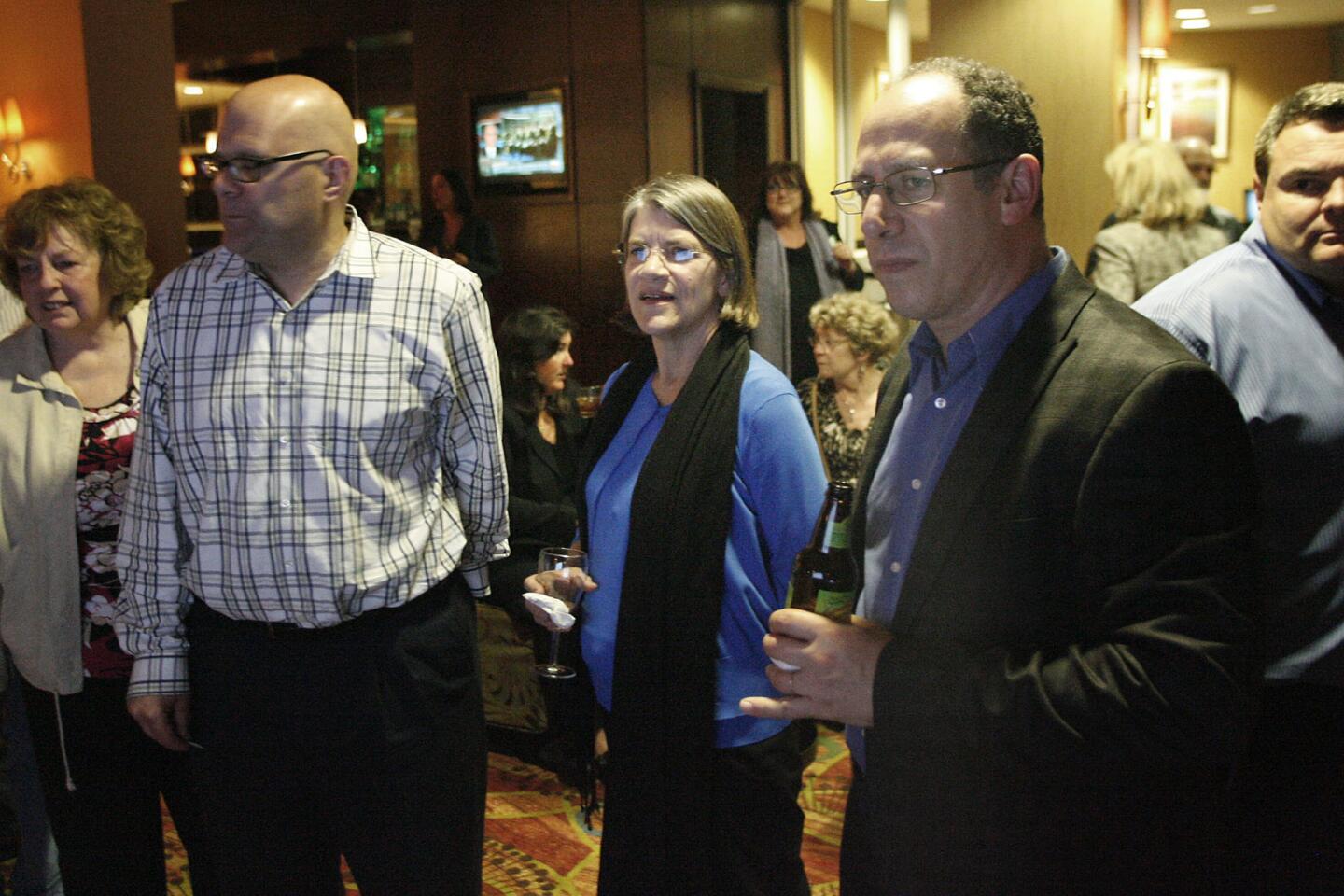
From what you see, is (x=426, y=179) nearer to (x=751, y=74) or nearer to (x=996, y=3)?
(x=751, y=74)

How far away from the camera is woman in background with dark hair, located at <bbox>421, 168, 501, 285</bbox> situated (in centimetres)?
685

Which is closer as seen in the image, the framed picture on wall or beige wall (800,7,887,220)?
beige wall (800,7,887,220)

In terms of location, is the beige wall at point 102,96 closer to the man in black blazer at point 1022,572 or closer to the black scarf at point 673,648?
the black scarf at point 673,648

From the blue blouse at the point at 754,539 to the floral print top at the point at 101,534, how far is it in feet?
3.46

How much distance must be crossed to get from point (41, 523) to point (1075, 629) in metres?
2.06

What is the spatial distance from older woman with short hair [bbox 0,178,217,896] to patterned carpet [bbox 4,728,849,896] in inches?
27.6

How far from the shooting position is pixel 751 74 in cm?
800

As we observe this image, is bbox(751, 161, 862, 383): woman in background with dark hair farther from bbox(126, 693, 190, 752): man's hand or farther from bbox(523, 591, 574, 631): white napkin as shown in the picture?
bbox(126, 693, 190, 752): man's hand

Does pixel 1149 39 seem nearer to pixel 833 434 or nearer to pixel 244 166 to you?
pixel 833 434

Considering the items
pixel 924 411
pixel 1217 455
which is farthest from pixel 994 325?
pixel 1217 455

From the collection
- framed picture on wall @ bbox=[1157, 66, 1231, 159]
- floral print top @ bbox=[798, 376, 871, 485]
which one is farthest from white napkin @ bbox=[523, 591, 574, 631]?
framed picture on wall @ bbox=[1157, 66, 1231, 159]

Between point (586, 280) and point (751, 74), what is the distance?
1948 mm

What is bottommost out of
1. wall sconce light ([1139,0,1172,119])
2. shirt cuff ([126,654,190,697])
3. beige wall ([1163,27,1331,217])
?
shirt cuff ([126,654,190,697])

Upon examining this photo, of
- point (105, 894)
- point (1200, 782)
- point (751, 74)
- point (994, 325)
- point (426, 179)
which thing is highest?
point (751, 74)
